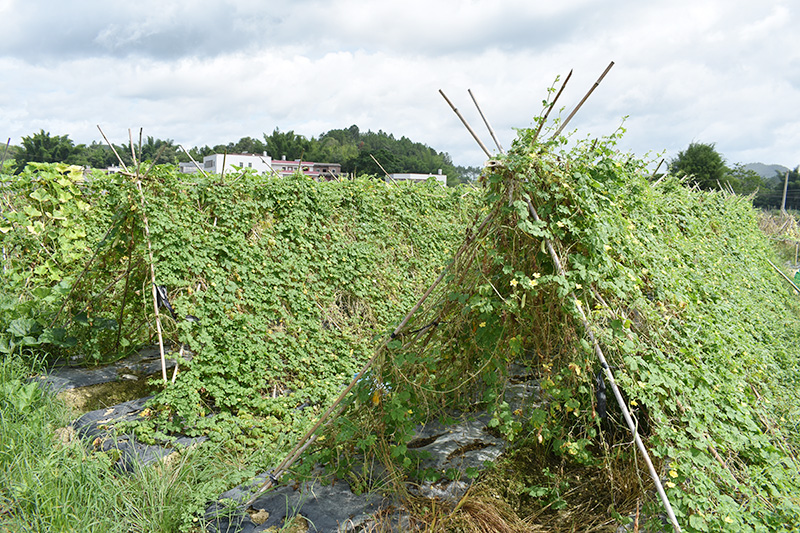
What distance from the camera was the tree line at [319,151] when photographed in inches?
1750

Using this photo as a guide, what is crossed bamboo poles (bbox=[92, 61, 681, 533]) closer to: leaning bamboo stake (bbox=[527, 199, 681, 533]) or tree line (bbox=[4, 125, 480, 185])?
leaning bamboo stake (bbox=[527, 199, 681, 533])

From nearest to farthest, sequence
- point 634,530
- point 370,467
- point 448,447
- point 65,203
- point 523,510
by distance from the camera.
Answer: point 634,530 < point 523,510 < point 370,467 < point 448,447 < point 65,203

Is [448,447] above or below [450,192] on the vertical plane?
below

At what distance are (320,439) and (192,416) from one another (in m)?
1.36

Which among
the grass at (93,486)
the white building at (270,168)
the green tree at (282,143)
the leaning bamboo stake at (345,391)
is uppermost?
the green tree at (282,143)

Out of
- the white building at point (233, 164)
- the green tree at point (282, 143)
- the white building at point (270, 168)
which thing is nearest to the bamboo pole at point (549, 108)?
the white building at point (270, 168)

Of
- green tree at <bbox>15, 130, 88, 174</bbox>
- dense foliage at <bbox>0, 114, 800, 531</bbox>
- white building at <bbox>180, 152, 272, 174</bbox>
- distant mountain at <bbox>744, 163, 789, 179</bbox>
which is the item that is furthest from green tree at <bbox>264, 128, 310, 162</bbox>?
dense foliage at <bbox>0, 114, 800, 531</bbox>

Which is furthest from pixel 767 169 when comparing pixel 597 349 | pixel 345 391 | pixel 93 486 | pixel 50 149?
pixel 93 486

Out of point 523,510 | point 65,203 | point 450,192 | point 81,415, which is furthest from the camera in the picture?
point 450,192

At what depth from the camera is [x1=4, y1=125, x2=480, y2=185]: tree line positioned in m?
44.4

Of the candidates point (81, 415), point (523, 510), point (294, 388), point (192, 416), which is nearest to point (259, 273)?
point (294, 388)

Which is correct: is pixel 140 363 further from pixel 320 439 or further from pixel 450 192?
pixel 450 192

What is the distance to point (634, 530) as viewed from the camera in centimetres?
269

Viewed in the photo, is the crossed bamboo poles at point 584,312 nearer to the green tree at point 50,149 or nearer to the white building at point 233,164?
the white building at point 233,164
